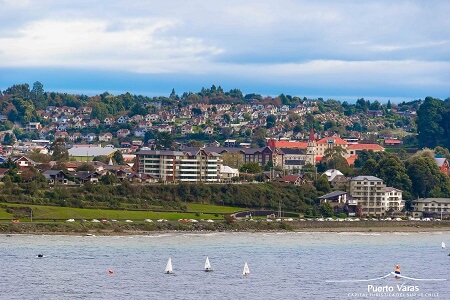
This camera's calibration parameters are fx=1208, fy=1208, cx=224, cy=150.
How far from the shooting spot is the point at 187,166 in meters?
123

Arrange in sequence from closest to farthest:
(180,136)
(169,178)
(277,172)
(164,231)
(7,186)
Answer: (164,231)
(7,186)
(169,178)
(277,172)
(180,136)

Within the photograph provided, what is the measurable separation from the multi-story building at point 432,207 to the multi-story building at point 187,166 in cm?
2044

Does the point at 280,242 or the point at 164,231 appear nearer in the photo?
the point at 280,242

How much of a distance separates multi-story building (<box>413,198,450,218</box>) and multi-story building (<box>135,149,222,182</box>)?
67.1ft

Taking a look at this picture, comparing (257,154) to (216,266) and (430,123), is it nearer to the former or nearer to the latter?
(430,123)

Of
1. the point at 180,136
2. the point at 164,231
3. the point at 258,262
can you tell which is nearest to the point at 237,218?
the point at 164,231

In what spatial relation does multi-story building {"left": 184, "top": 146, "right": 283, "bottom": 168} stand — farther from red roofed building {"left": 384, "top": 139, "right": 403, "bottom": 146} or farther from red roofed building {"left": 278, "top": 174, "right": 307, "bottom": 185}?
red roofed building {"left": 384, "top": 139, "right": 403, "bottom": 146}

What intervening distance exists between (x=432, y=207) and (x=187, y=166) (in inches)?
987

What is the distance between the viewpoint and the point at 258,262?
229 feet

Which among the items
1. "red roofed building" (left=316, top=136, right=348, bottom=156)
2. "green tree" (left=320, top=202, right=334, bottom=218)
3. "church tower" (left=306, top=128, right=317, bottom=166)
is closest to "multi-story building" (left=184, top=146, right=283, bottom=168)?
"church tower" (left=306, top=128, right=317, bottom=166)

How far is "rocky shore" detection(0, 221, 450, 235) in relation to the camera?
8625cm

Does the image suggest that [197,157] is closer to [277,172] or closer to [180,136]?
[277,172]

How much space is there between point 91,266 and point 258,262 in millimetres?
10268

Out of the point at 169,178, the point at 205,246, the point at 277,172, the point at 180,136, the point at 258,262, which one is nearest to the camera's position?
the point at 258,262
